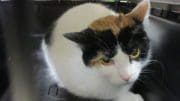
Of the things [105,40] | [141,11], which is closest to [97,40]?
[105,40]

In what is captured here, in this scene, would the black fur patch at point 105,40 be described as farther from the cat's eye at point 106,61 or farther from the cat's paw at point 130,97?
the cat's paw at point 130,97

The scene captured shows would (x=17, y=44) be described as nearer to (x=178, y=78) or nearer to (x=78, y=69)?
(x=78, y=69)

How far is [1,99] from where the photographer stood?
71cm

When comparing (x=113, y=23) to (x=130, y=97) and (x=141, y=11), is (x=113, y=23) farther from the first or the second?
(x=130, y=97)

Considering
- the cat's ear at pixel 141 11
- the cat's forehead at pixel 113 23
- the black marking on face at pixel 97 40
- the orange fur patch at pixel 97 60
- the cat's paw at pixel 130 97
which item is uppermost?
the cat's ear at pixel 141 11

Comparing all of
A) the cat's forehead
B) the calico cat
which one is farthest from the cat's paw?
the cat's forehead

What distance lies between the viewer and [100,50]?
0.65m

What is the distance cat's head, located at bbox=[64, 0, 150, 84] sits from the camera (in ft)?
2.13

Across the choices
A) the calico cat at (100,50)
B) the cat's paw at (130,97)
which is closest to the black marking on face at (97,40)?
the calico cat at (100,50)

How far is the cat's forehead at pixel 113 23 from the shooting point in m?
0.67

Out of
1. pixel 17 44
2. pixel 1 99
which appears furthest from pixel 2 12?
pixel 1 99

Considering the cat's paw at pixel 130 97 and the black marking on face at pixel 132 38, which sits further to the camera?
the cat's paw at pixel 130 97

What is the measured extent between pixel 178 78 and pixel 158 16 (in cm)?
20

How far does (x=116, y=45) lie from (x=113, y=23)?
72 mm
